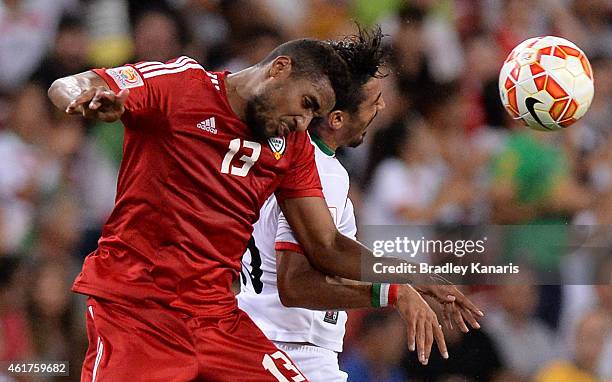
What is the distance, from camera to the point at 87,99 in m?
2.80

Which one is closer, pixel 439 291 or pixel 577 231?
pixel 439 291

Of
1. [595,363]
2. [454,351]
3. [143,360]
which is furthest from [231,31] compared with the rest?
[143,360]

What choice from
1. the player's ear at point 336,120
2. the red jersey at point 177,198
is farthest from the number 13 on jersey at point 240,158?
the player's ear at point 336,120

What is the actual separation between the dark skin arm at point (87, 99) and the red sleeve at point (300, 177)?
832 mm

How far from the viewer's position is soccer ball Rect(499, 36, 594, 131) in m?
4.63

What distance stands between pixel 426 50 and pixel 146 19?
6.11ft

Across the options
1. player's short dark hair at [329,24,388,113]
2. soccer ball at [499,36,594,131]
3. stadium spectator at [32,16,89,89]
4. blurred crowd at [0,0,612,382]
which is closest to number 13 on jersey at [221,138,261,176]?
player's short dark hair at [329,24,388,113]

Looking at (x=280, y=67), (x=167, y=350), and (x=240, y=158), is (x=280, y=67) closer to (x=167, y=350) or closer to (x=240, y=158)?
(x=240, y=158)

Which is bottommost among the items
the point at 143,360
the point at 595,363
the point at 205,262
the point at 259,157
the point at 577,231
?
the point at 595,363

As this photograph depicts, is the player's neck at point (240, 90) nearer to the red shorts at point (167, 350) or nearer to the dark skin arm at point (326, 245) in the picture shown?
the dark skin arm at point (326, 245)

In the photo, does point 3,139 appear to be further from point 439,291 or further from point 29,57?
point 439,291

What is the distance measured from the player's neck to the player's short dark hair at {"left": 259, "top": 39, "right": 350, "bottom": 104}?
8cm

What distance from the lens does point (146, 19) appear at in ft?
21.1

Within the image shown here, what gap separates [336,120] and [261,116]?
0.72 meters
